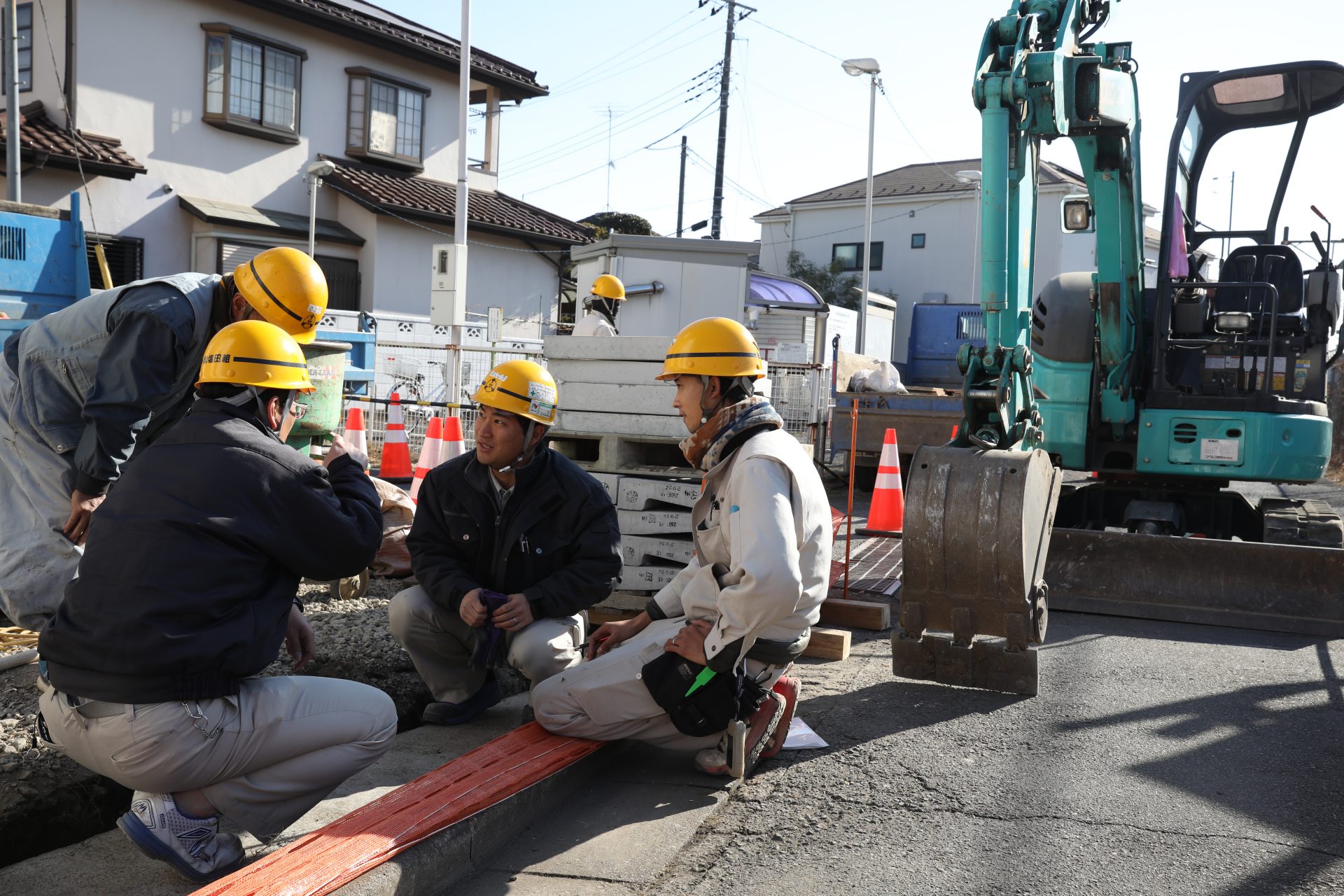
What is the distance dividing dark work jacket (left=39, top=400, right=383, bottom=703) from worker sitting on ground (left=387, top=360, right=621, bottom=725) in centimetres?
132

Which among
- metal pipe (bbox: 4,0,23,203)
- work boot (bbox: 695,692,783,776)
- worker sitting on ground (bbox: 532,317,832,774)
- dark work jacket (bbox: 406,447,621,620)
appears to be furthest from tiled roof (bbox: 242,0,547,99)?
work boot (bbox: 695,692,783,776)

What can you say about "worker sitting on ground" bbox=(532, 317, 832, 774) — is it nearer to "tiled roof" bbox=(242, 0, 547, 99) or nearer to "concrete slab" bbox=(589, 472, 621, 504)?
"concrete slab" bbox=(589, 472, 621, 504)

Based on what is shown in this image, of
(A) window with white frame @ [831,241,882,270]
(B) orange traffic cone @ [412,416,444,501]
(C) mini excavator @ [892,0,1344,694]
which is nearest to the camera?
(C) mini excavator @ [892,0,1344,694]

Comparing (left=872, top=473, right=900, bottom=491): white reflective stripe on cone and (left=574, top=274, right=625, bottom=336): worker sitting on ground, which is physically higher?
(left=574, top=274, right=625, bottom=336): worker sitting on ground

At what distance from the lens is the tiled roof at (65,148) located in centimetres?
1628

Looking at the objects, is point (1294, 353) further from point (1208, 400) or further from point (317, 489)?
point (317, 489)

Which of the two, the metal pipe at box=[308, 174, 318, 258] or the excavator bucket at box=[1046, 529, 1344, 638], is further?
the metal pipe at box=[308, 174, 318, 258]

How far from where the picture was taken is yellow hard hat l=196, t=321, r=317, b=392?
10.2 ft

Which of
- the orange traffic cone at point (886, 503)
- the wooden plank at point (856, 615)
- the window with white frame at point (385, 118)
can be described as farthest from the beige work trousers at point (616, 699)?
the window with white frame at point (385, 118)

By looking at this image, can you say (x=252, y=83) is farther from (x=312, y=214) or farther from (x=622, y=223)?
(x=622, y=223)

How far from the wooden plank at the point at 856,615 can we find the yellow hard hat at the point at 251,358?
4.10m

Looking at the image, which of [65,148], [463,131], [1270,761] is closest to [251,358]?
[1270,761]

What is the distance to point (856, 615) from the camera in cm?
655

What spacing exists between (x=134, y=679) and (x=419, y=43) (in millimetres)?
21823
